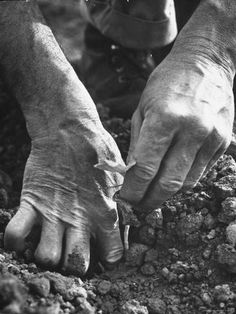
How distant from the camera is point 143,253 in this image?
1709mm

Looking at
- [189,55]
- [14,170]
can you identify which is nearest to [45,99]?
[14,170]

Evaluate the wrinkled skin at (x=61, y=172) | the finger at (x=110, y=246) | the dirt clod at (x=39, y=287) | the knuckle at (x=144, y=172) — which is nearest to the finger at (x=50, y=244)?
the wrinkled skin at (x=61, y=172)

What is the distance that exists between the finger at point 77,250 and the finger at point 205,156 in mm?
377

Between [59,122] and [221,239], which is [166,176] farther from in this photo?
[59,122]

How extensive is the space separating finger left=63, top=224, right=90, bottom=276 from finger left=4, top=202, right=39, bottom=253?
130 millimetres

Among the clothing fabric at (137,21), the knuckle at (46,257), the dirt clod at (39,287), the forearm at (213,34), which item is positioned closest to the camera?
the dirt clod at (39,287)

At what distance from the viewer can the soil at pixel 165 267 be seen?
146 centimetres

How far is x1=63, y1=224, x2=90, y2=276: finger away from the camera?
163cm

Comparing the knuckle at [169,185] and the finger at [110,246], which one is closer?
the knuckle at [169,185]

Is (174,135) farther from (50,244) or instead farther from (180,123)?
(50,244)

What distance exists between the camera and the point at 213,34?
6.11 feet

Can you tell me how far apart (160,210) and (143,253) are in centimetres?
16

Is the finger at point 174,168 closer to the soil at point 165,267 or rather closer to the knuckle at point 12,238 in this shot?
the soil at point 165,267

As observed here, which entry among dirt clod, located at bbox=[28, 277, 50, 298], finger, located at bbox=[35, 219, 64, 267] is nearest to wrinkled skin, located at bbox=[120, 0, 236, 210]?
finger, located at bbox=[35, 219, 64, 267]
